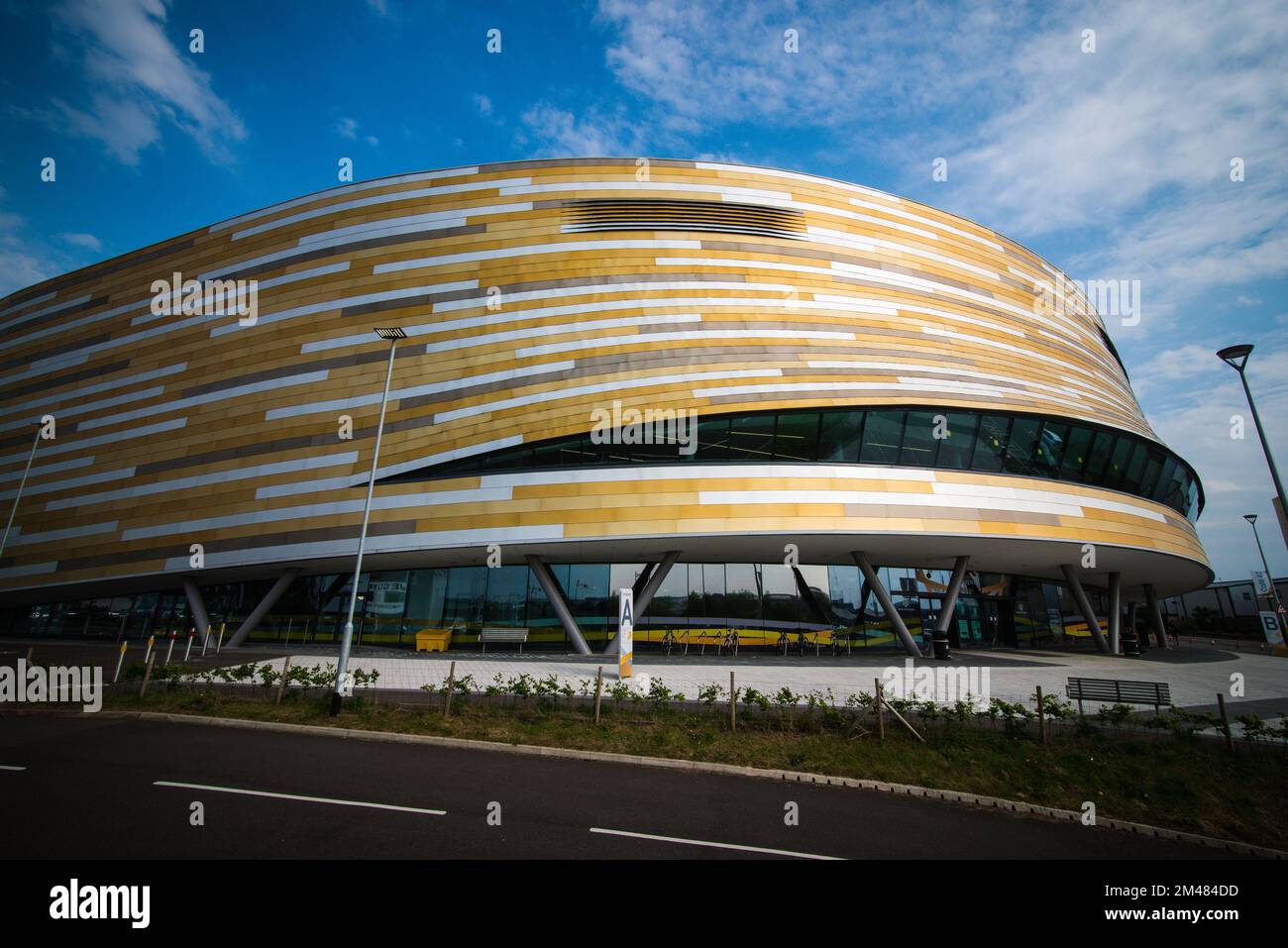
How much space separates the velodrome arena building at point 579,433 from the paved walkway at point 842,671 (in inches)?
97.1

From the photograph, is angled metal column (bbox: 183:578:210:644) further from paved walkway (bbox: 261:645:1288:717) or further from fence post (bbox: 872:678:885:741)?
fence post (bbox: 872:678:885:741)

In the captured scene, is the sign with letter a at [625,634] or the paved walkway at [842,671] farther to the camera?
the sign with letter a at [625,634]

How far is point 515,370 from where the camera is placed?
24.5 m

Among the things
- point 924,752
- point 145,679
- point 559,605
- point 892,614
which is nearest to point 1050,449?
point 892,614

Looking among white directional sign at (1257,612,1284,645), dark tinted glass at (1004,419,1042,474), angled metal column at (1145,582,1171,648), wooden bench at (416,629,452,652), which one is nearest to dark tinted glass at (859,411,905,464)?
dark tinted glass at (1004,419,1042,474)

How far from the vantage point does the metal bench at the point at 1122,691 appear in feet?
44.8

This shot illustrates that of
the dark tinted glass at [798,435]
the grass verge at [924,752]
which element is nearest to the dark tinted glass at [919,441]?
the dark tinted glass at [798,435]

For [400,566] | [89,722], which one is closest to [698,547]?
[400,566]

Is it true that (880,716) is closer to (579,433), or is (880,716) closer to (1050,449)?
(579,433)

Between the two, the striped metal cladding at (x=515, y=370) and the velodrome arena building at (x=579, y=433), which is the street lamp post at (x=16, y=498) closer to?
the velodrome arena building at (x=579, y=433)

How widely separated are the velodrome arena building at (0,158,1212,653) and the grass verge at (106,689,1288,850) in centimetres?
963

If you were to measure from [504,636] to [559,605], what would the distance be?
153 inches
